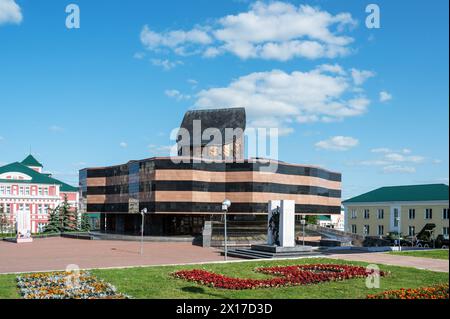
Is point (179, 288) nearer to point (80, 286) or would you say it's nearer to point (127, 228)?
point (80, 286)

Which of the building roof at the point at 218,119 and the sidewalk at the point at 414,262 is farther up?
the building roof at the point at 218,119

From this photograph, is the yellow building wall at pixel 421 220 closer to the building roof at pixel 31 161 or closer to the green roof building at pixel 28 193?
the green roof building at pixel 28 193

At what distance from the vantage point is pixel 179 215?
57312 millimetres

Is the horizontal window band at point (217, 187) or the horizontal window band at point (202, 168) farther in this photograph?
the horizontal window band at point (202, 168)

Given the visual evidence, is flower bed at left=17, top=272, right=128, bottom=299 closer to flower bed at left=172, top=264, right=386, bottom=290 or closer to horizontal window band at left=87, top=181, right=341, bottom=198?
flower bed at left=172, top=264, right=386, bottom=290

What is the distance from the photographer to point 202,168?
52.9m

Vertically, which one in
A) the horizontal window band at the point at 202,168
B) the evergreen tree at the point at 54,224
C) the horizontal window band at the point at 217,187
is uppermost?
the horizontal window band at the point at 202,168

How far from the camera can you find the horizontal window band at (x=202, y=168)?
51.8 meters

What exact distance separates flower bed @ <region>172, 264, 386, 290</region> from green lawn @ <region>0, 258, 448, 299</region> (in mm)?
456

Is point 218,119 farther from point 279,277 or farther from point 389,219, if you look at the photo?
point 279,277

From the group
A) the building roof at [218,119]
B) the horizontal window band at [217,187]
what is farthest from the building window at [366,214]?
the building roof at [218,119]
